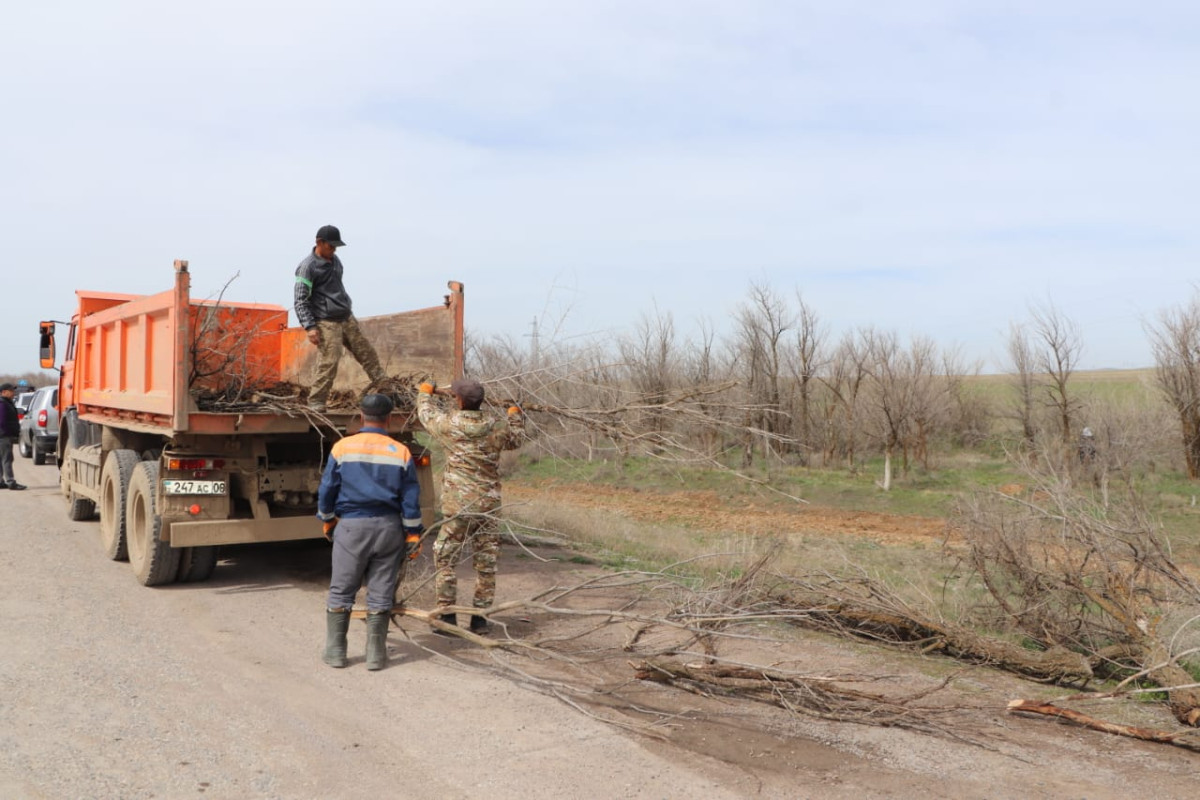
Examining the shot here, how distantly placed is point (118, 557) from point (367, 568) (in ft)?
14.7

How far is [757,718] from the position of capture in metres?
5.02

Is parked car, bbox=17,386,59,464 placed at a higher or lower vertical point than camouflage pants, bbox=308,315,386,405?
lower

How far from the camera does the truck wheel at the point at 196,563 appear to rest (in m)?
8.05

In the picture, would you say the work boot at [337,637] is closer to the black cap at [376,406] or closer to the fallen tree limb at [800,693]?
the black cap at [376,406]

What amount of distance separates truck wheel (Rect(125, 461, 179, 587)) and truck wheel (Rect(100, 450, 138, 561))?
0.78ft

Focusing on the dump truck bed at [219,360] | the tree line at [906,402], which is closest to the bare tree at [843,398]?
the tree line at [906,402]

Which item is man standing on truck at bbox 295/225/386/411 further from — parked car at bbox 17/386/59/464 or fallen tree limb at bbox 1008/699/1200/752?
parked car at bbox 17/386/59/464

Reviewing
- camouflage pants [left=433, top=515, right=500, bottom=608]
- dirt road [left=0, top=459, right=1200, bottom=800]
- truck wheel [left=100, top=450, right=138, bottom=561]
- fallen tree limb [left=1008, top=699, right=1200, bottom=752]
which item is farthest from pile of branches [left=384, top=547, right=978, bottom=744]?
truck wheel [left=100, top=450, right=138, bottom=561]

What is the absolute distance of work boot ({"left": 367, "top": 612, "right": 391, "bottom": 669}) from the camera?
5707mm

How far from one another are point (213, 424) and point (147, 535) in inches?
52.1

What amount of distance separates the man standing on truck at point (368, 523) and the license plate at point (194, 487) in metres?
2.31

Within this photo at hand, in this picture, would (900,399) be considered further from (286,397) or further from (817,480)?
(286,397)

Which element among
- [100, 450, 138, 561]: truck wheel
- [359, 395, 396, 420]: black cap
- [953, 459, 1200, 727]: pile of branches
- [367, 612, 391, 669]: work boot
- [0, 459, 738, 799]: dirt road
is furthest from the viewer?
[100, 450, 138, 561]: truck wheel

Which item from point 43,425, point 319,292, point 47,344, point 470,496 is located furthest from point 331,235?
point 43,425
